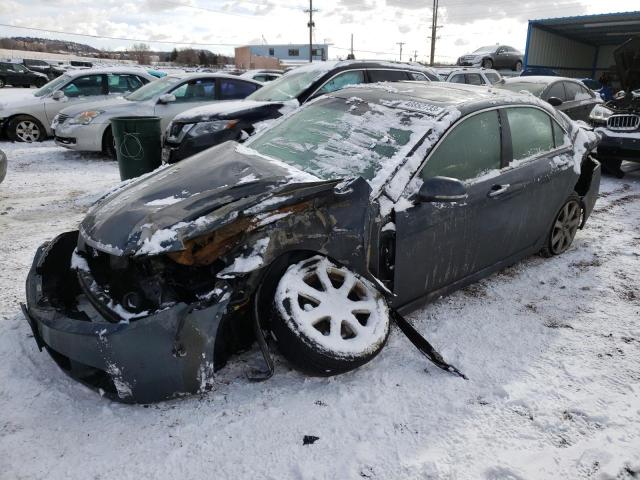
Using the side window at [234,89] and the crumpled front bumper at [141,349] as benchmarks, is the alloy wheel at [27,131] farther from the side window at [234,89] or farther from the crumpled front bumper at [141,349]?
the crumpled front bumper at [141,349]

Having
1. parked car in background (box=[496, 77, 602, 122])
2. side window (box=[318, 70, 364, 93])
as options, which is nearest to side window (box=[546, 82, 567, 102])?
parked car in background (box=[496, 77, 602, 122])

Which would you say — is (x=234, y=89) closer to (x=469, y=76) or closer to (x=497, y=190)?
(x=497, y=190)

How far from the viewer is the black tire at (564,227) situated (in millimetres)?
4312

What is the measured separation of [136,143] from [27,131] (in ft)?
18.2

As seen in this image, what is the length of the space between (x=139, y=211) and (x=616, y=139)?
24.9 ft

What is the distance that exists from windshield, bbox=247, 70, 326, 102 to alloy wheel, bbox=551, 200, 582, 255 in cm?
400

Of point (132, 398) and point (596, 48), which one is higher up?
point (596, 48)

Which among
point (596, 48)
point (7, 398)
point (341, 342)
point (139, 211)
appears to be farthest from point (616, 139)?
point (596, 48)

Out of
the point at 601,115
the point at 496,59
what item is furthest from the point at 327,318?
the point at 496,59

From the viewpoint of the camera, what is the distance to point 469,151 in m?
3.30

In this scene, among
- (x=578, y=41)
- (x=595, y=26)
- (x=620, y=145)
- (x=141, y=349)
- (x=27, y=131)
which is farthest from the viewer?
(x=578, y=41)

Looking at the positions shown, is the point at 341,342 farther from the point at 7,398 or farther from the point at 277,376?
the point at 7,398

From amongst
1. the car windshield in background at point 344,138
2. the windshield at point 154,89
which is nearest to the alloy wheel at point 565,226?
the car windshield in background at point 344,138

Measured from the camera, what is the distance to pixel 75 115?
28.0ft
